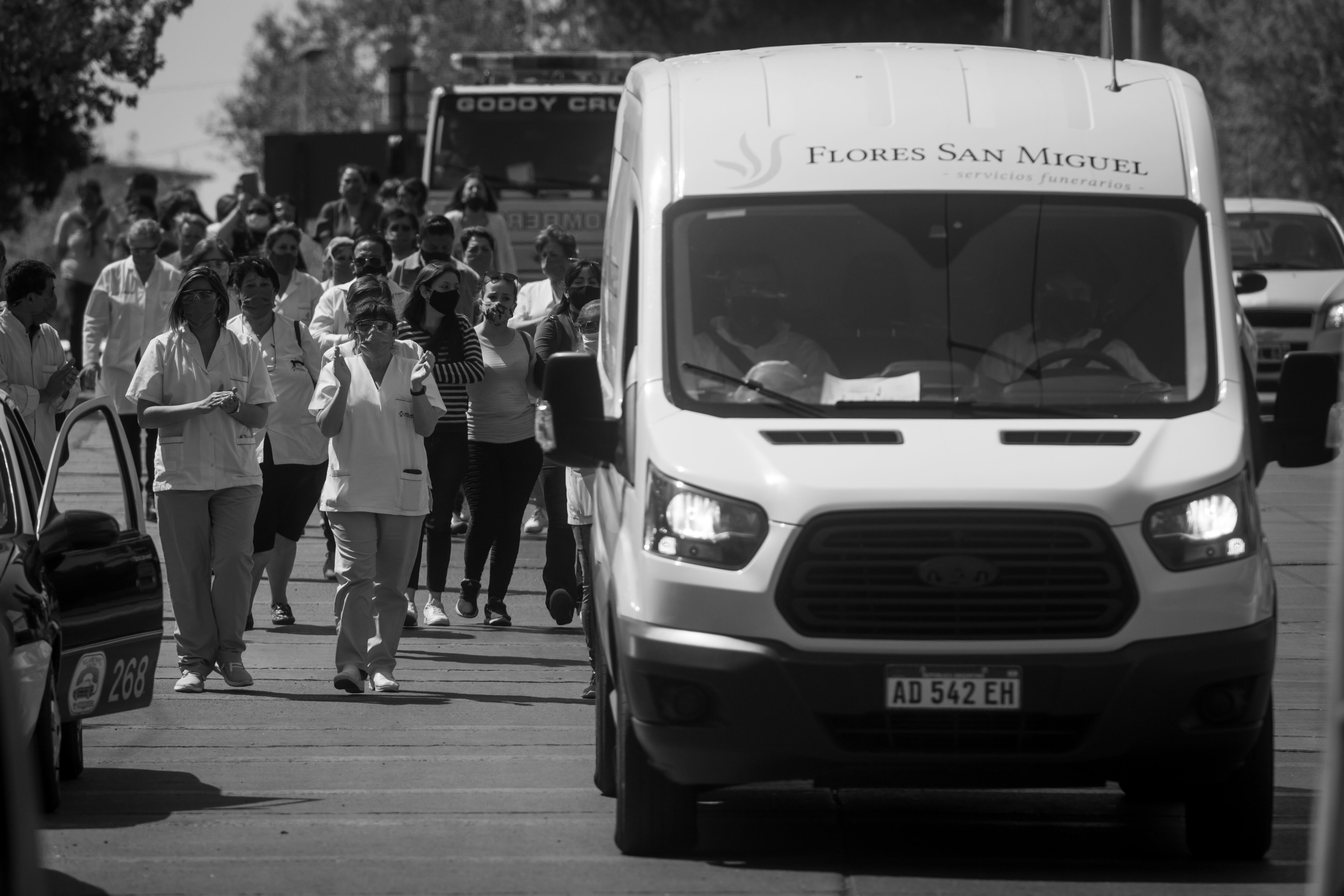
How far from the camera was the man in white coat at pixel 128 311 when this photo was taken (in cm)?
1499

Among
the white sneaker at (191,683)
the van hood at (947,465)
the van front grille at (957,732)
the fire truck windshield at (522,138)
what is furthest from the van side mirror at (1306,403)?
the fire truck windshield at (522,138)

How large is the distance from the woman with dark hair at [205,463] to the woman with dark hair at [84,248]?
1089 centimetres

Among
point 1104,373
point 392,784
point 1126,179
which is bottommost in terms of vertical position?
point 392,784

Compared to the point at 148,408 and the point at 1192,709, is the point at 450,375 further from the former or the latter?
the point at 1192,709

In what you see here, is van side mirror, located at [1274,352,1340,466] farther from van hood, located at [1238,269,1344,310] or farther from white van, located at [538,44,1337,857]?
van hood, located at [1238,269,1344,310]

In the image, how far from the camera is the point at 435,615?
39.7ft

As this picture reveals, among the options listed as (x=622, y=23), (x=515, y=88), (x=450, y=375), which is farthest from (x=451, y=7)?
(x=450, y=375)

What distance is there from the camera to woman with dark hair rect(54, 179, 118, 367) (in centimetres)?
2072

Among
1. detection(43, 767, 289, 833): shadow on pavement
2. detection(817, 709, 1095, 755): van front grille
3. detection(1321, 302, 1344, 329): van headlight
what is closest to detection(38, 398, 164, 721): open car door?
detection(43, 767, 289, 833): shadow on pavement

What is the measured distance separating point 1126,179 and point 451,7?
9444cm

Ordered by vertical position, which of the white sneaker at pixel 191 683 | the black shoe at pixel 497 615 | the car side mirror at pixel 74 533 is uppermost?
the car side mirror at pixel 74 533

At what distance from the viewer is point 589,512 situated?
10.2 meters

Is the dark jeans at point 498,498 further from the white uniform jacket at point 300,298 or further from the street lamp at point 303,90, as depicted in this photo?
the street lamp at point 303,90

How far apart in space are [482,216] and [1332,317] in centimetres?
771
